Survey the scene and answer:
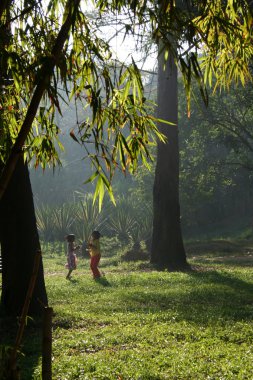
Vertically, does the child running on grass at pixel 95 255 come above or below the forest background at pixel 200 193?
below

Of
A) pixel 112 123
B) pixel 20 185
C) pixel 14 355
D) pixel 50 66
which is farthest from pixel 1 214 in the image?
pixel 14 355

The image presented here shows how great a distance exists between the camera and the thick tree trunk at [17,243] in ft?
30.0

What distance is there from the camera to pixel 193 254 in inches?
944

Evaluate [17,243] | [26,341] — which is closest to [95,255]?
[17,243]

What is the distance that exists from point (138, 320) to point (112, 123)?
528 cm

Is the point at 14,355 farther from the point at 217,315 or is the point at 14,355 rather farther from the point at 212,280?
the point at 212,280

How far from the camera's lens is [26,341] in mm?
7789

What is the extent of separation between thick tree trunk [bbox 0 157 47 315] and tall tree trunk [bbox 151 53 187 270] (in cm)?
945

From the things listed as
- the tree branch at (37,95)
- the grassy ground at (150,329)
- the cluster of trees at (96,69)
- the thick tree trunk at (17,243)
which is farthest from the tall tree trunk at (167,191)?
the tree branch at (37,95)

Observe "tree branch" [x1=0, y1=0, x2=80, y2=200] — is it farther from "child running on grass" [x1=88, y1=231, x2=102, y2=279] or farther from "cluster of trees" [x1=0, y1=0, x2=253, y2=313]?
"child running on grass" [x1=88, y1=231, x2=102, y2=279]

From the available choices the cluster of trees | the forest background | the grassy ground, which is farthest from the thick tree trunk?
the forest background

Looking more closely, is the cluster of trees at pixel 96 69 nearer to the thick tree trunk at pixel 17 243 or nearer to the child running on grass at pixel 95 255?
the thick tree trunk at pixel 17 243

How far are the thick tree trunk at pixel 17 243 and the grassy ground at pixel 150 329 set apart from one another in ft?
2.09

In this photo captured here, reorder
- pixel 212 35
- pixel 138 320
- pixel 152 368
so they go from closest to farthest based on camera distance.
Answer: pixel 212 35 < pixel 152 368 < pixel 138 320
